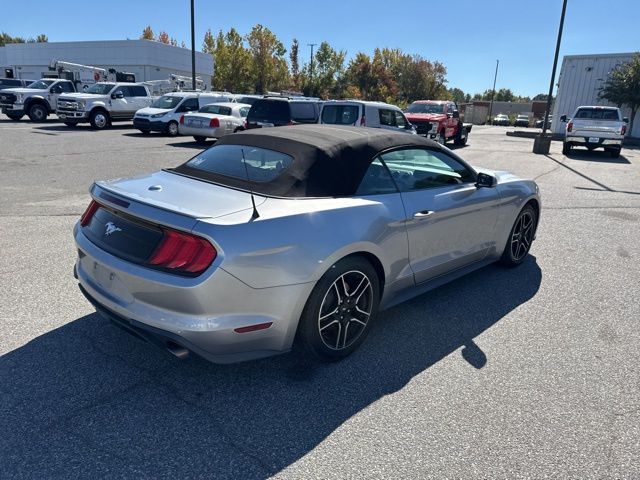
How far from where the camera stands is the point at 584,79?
29531 millimetres

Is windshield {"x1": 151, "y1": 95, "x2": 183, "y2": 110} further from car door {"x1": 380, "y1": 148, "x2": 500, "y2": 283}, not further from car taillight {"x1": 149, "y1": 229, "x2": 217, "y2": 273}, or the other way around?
car taillight {"x1": 149, "y1": 229, "x2": 217, "y2": 273}

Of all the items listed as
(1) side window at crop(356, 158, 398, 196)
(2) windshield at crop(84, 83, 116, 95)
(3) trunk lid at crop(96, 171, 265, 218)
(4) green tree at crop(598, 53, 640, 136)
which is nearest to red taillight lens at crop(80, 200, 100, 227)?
(3) trunk lid at crop(96, 171, 265, 218)

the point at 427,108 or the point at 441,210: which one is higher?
the point at 427,108

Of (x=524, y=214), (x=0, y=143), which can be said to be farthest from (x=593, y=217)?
(x=0, y=143)

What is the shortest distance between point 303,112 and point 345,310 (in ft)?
41.0

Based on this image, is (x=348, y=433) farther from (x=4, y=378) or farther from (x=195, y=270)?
(x=4, y=378)

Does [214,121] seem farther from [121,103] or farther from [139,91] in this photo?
[139,91]

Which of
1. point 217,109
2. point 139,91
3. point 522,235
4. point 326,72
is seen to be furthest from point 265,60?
point 522,235

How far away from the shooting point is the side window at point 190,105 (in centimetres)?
1973

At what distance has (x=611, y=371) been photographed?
10.9ft

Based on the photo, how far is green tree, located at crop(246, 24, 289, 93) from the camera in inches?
2136

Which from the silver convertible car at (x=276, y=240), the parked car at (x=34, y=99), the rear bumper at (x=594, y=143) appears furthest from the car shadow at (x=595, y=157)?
the parked car at (x=34, y=99)

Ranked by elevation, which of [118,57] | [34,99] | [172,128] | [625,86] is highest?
[118,57]

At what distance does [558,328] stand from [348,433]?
2259 millimetres
